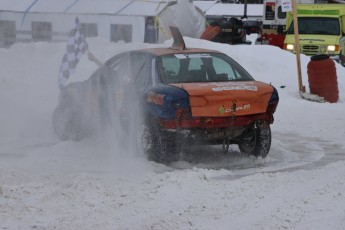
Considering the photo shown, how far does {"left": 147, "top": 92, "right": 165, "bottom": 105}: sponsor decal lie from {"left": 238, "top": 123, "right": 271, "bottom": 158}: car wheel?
4.15ft

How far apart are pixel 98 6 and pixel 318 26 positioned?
8007 mm

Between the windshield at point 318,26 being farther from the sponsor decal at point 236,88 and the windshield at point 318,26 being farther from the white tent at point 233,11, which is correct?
the white tent at point 233,11

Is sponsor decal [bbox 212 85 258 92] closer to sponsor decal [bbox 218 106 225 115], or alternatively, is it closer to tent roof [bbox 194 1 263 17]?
sponsor decal [bbox 218 106 225 115]

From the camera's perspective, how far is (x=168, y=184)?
5.92 metres

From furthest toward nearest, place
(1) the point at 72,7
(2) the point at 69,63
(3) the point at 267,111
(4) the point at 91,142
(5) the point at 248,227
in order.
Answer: (1) the point at 72,7
(2) the point at 69,63
(4) the point at 91,142
(3) the point at 267,111
(5) the point at 248,227

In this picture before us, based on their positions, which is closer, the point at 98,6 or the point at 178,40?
the point at 178,40

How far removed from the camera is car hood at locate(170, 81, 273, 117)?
6797mm

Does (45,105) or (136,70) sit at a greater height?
(136,70)

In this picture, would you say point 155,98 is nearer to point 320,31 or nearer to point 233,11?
point 320,31

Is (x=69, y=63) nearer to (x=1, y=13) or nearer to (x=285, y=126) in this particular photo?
(x=285, y=126)

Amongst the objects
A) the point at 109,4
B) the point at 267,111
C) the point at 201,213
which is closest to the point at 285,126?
the point at 267,111

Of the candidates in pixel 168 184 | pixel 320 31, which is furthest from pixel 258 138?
pixel 320 31

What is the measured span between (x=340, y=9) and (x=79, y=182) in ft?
55.6

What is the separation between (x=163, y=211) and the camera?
5.12 m
